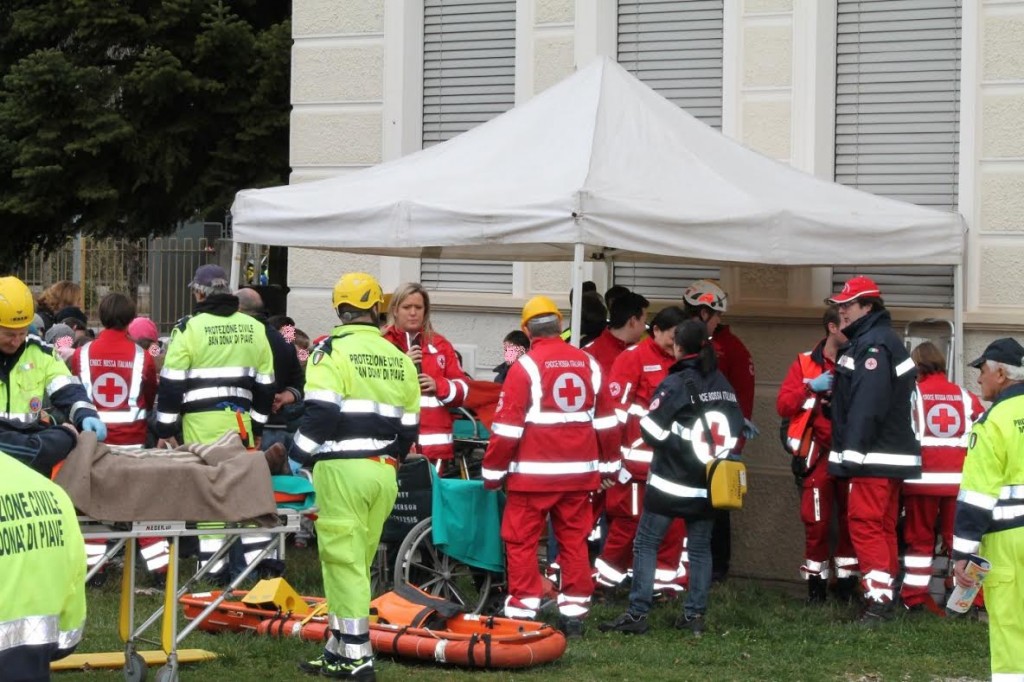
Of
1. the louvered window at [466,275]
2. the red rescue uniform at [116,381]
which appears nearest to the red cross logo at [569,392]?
the red rescue uniform at [116,381]

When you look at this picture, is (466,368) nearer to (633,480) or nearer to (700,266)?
(700,266)

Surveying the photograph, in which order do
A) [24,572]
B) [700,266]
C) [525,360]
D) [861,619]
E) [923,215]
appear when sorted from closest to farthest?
[24,572]
[525,360]
[861,619]
[923,215]
[700,266]

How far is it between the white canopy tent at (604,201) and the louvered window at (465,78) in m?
2.28

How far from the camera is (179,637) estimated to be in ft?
23.8

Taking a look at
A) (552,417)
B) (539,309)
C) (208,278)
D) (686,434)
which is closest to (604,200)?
(539,309)

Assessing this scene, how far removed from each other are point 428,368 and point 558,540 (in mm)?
1594

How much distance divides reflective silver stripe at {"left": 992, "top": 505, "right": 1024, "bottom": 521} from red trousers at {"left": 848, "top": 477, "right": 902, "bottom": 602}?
2.88 metres

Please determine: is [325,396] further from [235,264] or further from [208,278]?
[235,264]

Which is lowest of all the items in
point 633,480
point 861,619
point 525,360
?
point 861,619

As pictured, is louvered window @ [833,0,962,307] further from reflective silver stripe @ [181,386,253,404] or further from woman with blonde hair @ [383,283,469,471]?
reflective silver stripe @ [181,386,253,404]

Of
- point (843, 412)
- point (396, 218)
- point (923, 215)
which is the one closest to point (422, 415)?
point (396, 218)

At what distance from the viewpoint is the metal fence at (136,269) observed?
19.2 m

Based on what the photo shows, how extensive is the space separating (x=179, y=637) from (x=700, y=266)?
5.69 metres

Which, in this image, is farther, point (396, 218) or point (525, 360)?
point (396, 218)
